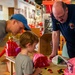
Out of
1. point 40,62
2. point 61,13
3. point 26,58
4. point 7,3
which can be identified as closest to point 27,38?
point 26,58

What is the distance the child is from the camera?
174cm

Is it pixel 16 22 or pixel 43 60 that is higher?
pixel 16 22

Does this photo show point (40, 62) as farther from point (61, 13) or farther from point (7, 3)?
point (7, 3)

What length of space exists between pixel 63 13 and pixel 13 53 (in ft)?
3.11

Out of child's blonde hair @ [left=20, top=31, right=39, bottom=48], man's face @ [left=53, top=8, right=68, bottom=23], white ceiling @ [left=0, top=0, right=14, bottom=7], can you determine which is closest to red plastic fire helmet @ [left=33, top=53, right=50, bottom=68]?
child's blonde hair @ [left=20, top=31, right=39, bottom=48]

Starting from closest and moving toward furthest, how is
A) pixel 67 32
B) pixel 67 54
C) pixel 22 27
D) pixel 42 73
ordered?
pixel 42 73
pixel 22 27
pixel 67 32
pixel 67 54

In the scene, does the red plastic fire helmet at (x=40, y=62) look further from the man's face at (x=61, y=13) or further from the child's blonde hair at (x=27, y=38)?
the man's face at (x=61, y=13)

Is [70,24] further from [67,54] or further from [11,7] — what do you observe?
[11,7]

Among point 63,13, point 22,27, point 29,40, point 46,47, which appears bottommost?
point 46,47

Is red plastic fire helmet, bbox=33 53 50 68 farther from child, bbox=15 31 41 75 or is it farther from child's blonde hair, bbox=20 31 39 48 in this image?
child's blonde hair, bbox=20 31 39 48

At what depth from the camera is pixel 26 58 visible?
1.75 meters

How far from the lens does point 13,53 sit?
2.58 m

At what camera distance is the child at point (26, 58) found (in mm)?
1741

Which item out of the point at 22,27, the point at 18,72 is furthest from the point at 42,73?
the point at 22,27
